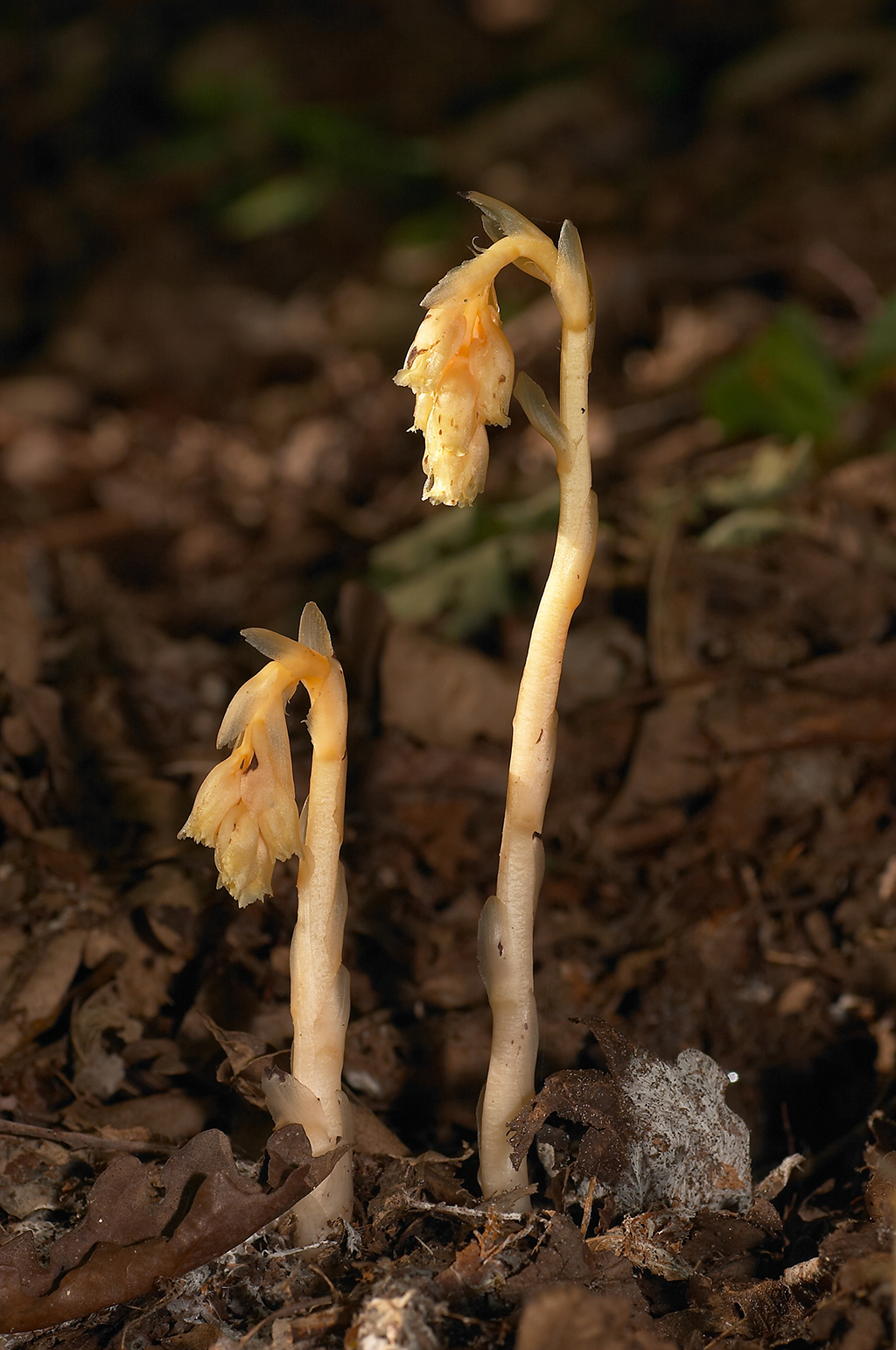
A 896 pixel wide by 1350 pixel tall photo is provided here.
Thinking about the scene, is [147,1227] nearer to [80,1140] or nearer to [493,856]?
[80,1140]

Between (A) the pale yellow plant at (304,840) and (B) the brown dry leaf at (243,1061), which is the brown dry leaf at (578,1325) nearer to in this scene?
(A) the pale yellow plant at (304,840)

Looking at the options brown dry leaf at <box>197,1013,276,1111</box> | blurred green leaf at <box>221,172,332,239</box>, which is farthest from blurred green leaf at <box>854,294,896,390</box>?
blurred green leaf at <box>221,172,332,239</box>

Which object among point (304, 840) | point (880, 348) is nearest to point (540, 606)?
point (304, 840)

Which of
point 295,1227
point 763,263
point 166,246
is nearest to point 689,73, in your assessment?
point 763,263

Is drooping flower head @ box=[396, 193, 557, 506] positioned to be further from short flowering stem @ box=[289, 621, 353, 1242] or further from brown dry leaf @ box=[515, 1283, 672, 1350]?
brown dry leaf @ box=[515, 1283, 672, 1350]

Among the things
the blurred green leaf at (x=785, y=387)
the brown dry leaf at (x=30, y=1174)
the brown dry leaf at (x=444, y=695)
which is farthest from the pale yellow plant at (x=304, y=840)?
the blurred green leaf at (x=785, y=387)

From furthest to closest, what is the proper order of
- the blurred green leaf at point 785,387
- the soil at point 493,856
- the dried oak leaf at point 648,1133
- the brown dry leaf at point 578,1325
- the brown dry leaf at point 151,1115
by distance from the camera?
the blurred green leaf at point 785,387
the brown dry leaf at point 151,1115
the dried oak leaf at point 648,1133
the soil at point 493,856
the brown dry leaf at point 578,1325
